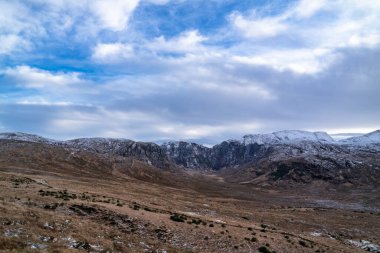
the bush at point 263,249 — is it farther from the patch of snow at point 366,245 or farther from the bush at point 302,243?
the patch of snow at point 366,245

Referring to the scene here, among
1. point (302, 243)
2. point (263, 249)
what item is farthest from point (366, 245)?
point (263, 249)

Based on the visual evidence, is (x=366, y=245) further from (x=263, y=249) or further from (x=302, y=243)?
(x=263, y=249)

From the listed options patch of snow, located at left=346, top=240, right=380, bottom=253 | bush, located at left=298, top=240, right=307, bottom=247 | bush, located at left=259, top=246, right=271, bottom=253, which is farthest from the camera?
patch of snow, located at left=346, top=240, right=380, bottom=253

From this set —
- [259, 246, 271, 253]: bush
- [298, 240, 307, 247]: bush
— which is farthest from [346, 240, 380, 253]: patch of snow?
[259, 246, 271, 253]: bush

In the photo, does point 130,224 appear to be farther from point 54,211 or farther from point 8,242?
point 8,242

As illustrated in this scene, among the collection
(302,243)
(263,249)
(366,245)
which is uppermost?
(263,249)

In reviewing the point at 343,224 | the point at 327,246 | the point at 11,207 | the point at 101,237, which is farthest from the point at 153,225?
the point at 343,224

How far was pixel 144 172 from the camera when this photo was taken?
587 ft

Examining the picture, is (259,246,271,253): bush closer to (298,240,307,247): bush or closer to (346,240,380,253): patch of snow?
(298,240,307,247): bush

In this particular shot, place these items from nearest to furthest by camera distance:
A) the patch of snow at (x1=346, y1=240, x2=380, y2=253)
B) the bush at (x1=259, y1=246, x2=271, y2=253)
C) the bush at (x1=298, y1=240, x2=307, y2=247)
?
the bush at (x1=259, y1=246, x2=271, y2=253), the bush at (x1=298, y1=240, x2=307, y2=247), the patch of snow at (x1=346, y1=240, x2=380, y2=253)

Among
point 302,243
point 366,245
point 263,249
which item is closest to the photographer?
point 263,249

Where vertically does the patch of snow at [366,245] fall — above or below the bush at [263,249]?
below

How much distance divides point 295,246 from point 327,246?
633cm

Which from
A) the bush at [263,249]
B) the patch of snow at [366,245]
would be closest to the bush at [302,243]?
the bush at [263,249]
